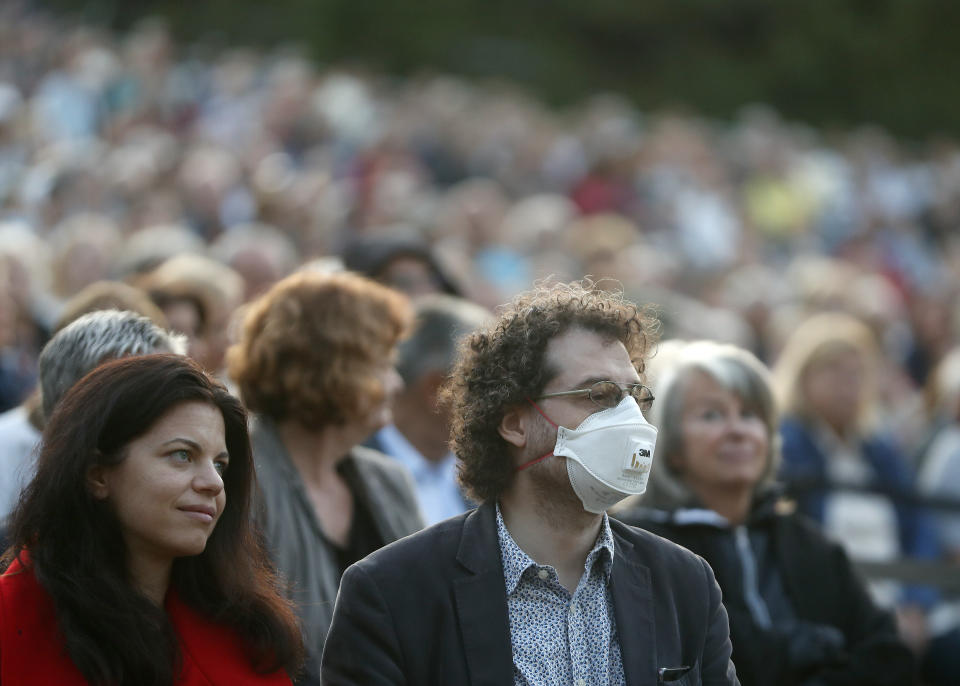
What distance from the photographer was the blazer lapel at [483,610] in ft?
10.3

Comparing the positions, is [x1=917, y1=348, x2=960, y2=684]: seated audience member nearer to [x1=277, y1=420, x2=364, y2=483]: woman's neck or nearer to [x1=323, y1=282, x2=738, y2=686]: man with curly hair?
[x1=323, y1=282, x2=738, y2=686]: man with curly hair

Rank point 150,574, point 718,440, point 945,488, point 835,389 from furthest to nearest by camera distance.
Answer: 1. point 945,488
2. point 835,389
3. point 718,440
4. point 150,574

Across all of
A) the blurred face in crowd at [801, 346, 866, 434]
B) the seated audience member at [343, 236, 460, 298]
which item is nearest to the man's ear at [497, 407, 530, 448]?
the seated audience member at [343, 236, 460, 298]

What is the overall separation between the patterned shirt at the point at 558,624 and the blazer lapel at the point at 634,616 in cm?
4

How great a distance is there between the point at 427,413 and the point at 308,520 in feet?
4.70

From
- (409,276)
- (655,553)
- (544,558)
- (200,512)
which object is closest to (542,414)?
(544,558)

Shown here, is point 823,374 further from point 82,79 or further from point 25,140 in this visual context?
point 82,79

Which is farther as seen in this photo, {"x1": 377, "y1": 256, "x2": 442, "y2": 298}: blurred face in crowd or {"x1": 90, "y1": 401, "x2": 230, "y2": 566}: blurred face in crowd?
{"x1": 377, "y1": 256, "x2": 442, "y2": 298}: blurred face in crowd

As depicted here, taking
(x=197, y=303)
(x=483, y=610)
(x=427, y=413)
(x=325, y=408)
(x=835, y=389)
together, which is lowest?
(x=483, y=610)

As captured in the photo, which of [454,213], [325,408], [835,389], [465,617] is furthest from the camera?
[454,213]

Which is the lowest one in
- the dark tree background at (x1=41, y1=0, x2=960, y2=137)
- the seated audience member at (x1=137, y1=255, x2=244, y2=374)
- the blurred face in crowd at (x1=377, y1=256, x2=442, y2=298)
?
the seated audience member at (x1=137, y1=255, x2=244, y2=374)

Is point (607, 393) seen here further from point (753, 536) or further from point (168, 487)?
point (753, 536)

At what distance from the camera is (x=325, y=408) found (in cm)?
442

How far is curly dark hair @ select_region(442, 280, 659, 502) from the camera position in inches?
135
